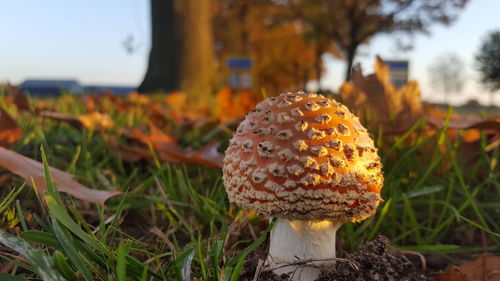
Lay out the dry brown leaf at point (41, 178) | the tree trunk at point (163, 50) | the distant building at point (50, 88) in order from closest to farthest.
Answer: the dry brown leaf at point (41, 178)
the distant building at point (50, 88)
the tree trunk at point (163, 50)

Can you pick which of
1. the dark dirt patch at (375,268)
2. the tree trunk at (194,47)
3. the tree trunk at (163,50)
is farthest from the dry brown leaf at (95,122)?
the tree trunk at (163,50)

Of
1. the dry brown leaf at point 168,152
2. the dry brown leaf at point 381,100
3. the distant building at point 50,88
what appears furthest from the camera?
the distant building at point 50,88

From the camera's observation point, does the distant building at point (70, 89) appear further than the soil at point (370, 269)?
Yes

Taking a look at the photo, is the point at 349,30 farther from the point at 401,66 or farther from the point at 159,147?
the point at 159,147

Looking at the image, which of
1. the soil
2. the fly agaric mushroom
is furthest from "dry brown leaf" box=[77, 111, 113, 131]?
the soil

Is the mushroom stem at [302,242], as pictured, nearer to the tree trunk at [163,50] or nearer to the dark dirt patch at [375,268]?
the dark dirt patch at [375,268]

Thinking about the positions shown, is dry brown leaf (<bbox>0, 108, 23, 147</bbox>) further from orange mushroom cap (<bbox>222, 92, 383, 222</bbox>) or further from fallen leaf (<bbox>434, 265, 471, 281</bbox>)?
fallen leaf (<bbox>434, 265, 471, 281</bbox>)

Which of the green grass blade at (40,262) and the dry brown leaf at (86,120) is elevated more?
the dry brown leaf at (86,120)

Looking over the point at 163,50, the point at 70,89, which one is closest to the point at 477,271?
the point at 70,89
